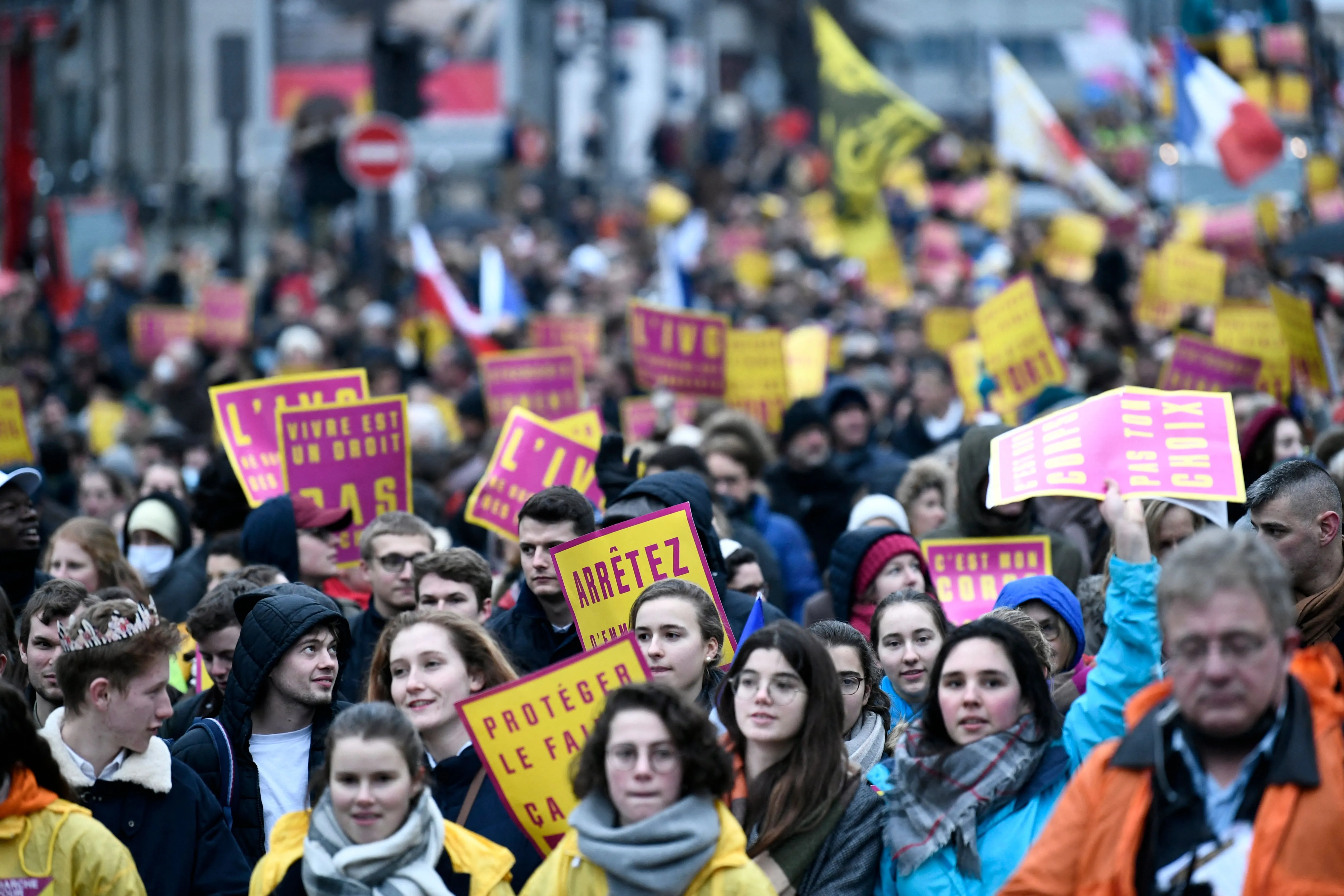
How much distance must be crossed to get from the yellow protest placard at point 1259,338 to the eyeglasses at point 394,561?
5.63m

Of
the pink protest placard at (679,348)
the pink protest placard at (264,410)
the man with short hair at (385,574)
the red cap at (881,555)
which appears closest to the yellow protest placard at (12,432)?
the pink protest placard at (264,410)

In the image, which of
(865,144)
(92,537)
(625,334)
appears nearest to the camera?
(92,537)

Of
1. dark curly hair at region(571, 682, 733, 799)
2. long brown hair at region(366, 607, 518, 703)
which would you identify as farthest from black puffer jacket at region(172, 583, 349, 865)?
dark curly hair at region(571, 682, 733, 799)

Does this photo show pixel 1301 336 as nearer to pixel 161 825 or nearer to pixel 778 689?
pixel 778 689

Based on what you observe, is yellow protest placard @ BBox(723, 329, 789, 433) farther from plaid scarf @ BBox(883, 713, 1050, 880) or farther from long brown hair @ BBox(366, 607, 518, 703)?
plaid scarf @ BBox(883, 713, 1050, 880)

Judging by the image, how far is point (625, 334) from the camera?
16766mm

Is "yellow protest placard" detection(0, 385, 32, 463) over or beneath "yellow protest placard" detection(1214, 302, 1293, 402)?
beneath

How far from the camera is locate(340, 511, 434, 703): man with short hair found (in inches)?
254

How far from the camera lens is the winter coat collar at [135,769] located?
4449 mm

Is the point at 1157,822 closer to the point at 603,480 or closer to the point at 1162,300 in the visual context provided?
the point at 603,480

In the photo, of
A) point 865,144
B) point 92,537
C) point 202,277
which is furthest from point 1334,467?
point 202,277

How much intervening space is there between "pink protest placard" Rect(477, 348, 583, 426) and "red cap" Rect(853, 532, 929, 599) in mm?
4717

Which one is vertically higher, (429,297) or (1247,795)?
(429,297)

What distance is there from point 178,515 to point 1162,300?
9.58 m
